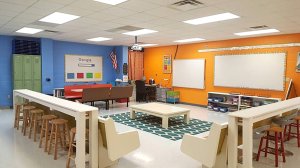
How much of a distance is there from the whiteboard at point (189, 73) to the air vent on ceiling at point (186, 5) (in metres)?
4.95

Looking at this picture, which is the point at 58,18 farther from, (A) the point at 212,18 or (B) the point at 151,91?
(B) the point at 151,91

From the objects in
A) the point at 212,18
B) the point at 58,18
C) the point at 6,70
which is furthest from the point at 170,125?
the point at 6,70

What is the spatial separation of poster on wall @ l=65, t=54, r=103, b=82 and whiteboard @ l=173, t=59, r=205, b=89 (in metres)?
3.53

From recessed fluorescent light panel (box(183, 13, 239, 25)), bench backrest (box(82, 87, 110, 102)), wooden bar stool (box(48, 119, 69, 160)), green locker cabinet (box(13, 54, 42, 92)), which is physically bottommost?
wooden bar stool (box(48, 119, 69, 160))

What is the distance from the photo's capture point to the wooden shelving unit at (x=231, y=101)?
7.02m

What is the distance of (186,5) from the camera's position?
3.80 meters

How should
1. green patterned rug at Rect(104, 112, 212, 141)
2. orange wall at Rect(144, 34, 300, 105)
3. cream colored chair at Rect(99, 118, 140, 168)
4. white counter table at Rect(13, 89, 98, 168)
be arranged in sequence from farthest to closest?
orange wall at Rect(144, 34, 300, 105)
green patterned rug at Rect(104, 112, 212, 141)
cream colored chair at Rect(99, 118, 140, 168)
white counter table at Rect(13, 89, 98, 168)

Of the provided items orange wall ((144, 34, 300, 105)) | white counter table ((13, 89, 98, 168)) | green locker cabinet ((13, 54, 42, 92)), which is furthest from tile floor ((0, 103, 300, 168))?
green locker cabinet ((13, 54, 42, 92))

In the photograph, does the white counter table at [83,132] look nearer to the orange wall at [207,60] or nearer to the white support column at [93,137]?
the white support column at [93,137]

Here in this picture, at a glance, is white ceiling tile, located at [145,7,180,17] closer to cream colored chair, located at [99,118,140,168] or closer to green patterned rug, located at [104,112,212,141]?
cream colored chair, located at [99,118,140,168]

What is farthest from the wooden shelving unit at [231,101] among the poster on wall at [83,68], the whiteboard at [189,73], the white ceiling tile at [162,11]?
the poster on wall at [83,68]

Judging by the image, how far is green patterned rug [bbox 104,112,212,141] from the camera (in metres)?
5.13

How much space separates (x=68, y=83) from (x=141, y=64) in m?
3.79

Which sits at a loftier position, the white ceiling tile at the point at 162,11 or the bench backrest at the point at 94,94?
the white ceiling tile at the point at 162,11
